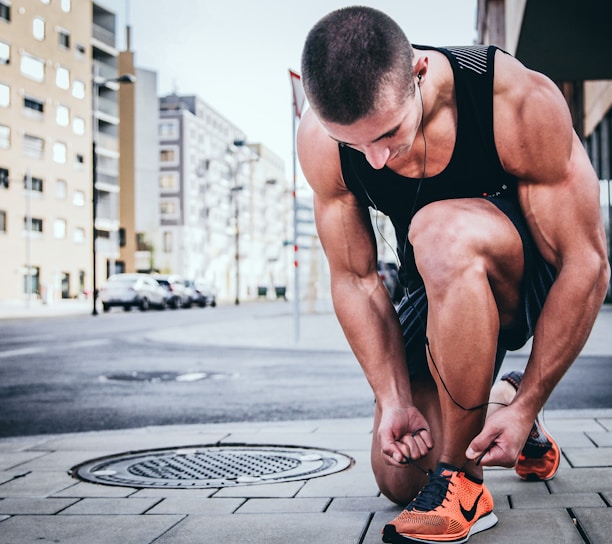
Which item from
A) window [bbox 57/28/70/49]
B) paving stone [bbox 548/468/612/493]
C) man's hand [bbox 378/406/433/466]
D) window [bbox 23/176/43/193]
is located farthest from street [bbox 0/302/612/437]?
window [bbox 57/28/70/49]

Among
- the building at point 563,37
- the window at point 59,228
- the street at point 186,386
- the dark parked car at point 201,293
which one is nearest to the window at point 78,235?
the window at point 59,228

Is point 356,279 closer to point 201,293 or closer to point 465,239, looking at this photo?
point 465,239

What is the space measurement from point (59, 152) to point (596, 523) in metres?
56.5

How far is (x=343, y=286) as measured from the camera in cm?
278

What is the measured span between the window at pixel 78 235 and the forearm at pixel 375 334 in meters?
55.8

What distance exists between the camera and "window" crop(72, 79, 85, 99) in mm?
57431

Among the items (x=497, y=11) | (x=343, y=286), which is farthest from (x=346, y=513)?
(x=497, y=11)

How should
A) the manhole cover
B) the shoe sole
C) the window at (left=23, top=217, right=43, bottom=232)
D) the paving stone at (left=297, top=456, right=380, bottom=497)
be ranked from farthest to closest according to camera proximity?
the window at (left=23, top=217, right=43, bottom=232)
the manhole cover
the paving stone at (left=297, top=456, right=380, bottom=497)
the shoe sole

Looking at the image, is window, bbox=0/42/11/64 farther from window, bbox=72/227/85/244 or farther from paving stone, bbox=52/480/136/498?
paving stone, bbox=52/480/136/498

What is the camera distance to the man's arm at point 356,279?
2.63 m

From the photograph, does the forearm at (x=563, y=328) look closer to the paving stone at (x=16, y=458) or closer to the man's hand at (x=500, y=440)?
the man's hand at (x=500, y=440)

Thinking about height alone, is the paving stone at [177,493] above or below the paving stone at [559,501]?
below

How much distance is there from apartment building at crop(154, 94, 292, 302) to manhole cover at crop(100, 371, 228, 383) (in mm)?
57081

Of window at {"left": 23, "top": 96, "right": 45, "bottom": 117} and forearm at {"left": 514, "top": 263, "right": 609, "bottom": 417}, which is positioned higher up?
window at {"left": 23, "top": 96, "right": 45, "bottom": 117}
